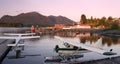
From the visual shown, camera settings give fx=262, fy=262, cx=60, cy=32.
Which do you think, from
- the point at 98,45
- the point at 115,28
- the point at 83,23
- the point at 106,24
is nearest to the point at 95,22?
the point at 83,23

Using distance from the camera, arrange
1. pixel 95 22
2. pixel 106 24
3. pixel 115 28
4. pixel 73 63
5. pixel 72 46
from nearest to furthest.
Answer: pixel 73 63, pixel 72 46, pixel 115 28, pixel 106 24, pixel 95 22

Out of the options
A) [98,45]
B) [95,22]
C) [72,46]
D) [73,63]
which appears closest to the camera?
[73,63]

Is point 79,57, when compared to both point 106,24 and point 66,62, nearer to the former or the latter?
point 66,62

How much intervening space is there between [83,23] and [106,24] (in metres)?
35.0

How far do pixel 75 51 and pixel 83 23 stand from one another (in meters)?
173

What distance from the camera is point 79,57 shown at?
25.7 m

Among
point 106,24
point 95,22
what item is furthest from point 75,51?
point 95,22

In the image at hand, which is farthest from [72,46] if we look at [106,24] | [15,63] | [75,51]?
[106,24]

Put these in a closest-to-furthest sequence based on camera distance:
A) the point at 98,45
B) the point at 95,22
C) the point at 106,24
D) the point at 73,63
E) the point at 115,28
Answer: the point at 73,63, the point at 98,45, the point at 115,28, the point at 106,24, the point at 95,22

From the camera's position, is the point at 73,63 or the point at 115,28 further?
the point at 115,28

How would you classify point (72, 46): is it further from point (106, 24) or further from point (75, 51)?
point (106, 24)

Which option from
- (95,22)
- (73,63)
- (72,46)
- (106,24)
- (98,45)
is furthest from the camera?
(95,22)

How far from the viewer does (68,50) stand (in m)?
22.8

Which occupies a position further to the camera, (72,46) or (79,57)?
(79,57)
